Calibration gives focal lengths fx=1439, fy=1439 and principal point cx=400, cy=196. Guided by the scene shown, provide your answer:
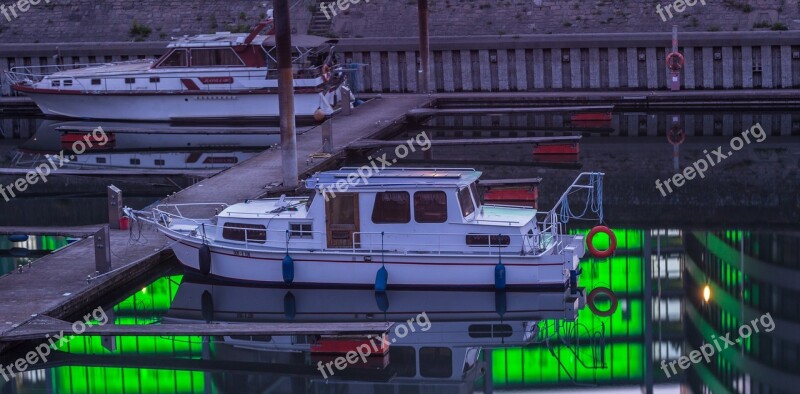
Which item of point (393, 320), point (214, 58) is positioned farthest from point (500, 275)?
point (214, 58)

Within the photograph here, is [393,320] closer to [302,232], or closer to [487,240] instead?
[487,240]

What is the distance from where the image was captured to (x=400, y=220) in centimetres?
2333

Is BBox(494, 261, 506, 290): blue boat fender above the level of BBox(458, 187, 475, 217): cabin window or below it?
below

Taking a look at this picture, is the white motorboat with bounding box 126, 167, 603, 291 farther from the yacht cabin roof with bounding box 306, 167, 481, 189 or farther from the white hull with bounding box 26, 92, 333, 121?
the white hull with bounding box 26, 92, 333, 121

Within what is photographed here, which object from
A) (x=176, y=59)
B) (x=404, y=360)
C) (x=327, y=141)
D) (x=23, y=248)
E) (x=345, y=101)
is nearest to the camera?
(x=404, y=360)

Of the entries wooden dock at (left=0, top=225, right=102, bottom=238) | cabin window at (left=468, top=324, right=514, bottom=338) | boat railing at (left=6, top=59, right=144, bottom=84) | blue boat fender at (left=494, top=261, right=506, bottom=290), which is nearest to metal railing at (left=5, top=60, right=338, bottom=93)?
boat railing at (left=6, top=59, right=144, bottom=84)

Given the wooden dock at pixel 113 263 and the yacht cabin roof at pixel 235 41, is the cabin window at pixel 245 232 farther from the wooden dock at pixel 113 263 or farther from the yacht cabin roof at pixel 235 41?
the yacht cabin roof at pixel 235 41

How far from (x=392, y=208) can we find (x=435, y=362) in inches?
127

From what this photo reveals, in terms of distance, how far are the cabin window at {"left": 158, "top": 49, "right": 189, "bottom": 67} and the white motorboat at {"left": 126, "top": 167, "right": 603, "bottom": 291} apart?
20698mm

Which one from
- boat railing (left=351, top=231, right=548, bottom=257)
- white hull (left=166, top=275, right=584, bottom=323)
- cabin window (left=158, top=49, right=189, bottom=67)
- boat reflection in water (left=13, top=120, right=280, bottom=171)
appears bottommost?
white hull (left=166, top=275, right=584, bottom=323)

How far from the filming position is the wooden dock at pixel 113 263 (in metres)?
21.4

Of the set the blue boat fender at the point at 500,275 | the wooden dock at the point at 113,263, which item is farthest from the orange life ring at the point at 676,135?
the blue boat fender at the point at 500,275

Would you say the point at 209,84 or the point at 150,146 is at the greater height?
the point at 209,84

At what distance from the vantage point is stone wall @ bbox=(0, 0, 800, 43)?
4869 cm
